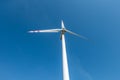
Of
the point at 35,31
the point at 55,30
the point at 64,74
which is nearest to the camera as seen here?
the point at 64,74

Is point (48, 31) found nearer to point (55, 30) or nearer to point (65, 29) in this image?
point (55, 30)

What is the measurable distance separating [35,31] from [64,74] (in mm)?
18264

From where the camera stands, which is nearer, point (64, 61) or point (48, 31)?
point (64, 61)

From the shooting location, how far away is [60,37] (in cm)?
6347

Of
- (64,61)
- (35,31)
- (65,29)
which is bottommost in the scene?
(64,61)

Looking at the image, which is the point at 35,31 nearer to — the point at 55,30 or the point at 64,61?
the point at 55,30

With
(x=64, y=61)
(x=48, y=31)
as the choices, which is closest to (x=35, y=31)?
(x=48, y=31)

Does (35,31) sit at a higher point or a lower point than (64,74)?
higher

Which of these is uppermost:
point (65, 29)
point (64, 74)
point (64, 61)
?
point (65, 29)

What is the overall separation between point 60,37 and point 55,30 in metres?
3.26

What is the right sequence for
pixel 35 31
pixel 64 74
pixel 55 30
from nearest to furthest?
pixel 64 74, pixel 35 31, pixel 55 30

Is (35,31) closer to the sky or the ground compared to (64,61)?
closer to the sky

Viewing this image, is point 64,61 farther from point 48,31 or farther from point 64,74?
point 48,31

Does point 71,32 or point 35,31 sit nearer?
point 35,31
